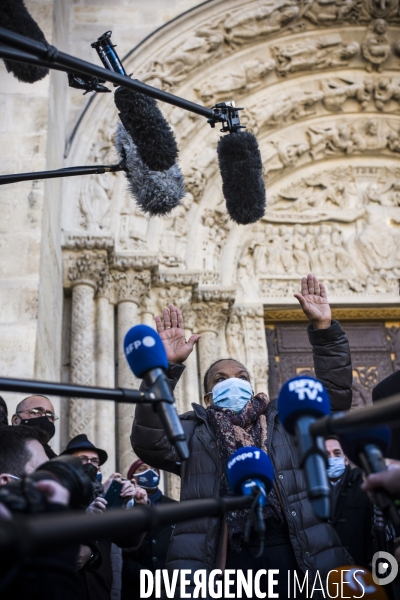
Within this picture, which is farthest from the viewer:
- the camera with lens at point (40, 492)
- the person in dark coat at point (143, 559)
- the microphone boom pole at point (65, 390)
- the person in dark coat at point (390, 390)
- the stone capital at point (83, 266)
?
the stone capital at point (83, 266)

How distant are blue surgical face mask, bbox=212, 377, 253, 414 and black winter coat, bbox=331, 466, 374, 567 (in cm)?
63

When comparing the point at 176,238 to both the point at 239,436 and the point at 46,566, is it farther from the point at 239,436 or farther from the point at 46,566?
the point at 46,566

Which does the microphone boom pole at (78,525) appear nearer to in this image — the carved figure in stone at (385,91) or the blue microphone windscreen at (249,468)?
the blue microphone windscreen at (249,468)

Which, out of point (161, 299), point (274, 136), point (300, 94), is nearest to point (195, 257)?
point (161, 299)

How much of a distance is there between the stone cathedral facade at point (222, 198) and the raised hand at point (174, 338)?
242 centimetres

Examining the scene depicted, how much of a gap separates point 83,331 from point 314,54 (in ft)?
13.7

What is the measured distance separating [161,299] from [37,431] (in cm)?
418

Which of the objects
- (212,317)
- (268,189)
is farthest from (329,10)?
(212,317)

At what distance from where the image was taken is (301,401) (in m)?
1.47

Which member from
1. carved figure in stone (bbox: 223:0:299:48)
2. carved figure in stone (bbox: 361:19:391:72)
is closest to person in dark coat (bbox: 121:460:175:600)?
carved figure in stone (bbox: 223:0:299:48)

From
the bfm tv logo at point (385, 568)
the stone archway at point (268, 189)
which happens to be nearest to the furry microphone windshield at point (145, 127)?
the bfm tv logo at point (385, 568)

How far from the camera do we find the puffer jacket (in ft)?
7.29

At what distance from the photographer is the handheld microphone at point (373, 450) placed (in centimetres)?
141

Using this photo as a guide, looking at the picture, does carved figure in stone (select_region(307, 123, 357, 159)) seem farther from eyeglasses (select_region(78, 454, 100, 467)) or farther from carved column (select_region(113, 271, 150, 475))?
eyeglasses (select_region(78, 454, 100, 467))
